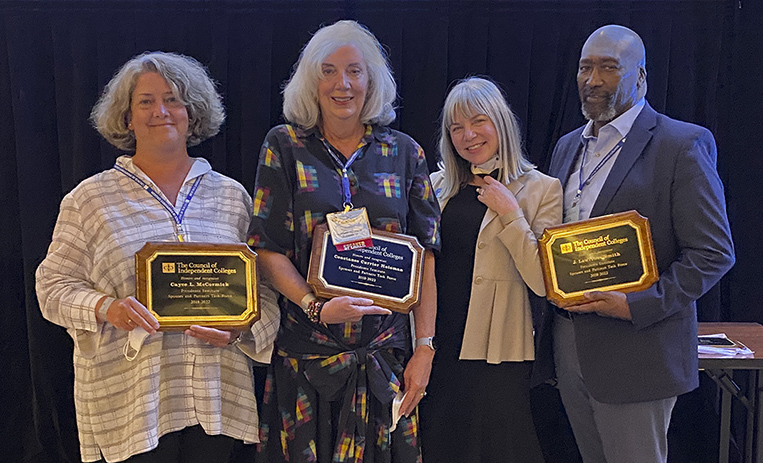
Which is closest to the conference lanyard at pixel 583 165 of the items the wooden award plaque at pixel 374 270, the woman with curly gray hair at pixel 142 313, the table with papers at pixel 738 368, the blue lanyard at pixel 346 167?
the wooden award plaque at pixel 374 270

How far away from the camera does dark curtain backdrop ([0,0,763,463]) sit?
3.18 meters

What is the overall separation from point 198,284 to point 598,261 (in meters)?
1.18

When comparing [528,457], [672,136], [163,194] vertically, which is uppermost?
[672,136]

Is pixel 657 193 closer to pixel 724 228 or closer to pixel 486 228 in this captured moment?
pixel 724 228

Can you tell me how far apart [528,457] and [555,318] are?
1.72 ft

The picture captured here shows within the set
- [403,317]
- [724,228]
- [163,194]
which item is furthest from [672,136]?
[163,194]

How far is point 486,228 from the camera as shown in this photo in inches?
90.5

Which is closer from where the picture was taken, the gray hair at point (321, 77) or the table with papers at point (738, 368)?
the gray hair at point (321, 77)

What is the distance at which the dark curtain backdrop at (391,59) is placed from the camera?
3178 millimetres

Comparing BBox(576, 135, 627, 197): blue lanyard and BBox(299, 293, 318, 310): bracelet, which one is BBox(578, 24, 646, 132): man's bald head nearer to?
BBox(576, 135, 627, 197): blue lanyard

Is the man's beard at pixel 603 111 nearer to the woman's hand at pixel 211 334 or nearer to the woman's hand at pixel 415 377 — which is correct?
the woman's hand at pixel 415 377

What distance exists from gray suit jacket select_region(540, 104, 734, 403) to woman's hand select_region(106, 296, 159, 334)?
130 centimetres

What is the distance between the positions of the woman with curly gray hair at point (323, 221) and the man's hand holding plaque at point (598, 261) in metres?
0.38

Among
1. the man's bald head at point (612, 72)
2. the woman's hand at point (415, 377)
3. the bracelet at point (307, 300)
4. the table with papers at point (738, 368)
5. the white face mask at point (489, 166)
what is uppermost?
the man's bald head at point (612, 72)
